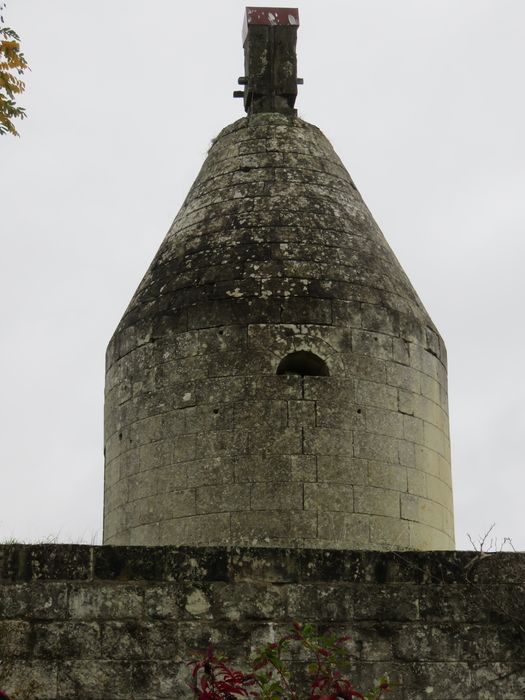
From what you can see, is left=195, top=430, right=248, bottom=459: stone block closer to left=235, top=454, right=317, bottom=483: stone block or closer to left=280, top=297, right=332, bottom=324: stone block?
left=235, top=454, right=317, bottom=483: stone block

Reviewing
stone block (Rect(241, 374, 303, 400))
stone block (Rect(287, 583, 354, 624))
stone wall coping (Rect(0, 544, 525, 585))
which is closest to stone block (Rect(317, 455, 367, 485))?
stone block (Rect(241, 374, 303, 400))

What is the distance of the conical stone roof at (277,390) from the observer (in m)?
9.99

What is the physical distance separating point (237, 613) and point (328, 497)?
8.82 feet

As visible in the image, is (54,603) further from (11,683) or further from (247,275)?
(247,275)

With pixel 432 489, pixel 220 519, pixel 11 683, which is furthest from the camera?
pixel 432 489

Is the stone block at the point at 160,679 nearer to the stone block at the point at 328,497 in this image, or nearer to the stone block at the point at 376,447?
the stone block at the point at 328,497

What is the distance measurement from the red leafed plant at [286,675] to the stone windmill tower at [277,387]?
2554 millimetres

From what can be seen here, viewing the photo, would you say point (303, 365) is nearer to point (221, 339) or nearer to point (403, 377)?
point (221, 339)

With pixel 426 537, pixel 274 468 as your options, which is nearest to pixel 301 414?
pixel 274 468

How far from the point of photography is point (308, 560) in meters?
7.52

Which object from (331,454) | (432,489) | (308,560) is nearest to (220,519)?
(331,454)

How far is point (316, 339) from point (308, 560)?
10.3 feet

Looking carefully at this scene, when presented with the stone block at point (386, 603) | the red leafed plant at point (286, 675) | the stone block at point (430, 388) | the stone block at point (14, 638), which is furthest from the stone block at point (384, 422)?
the stone block at point (14, 638)

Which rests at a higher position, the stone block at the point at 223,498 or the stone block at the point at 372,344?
the stone block at the point at 372,344
